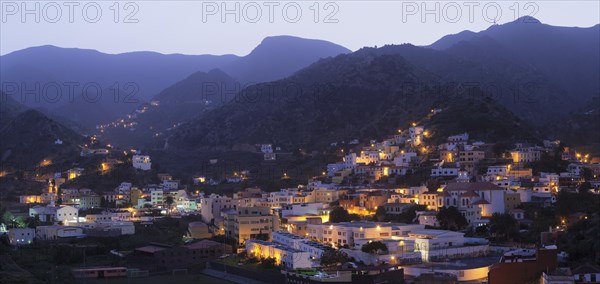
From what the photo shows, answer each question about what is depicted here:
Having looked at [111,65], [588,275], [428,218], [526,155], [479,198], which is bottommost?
[588,275]

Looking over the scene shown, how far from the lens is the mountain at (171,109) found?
267 feet

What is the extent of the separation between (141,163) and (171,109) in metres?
38.6

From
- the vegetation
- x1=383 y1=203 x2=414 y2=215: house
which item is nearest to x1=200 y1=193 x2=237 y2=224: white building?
the vegetation

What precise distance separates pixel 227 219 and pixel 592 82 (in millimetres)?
65070

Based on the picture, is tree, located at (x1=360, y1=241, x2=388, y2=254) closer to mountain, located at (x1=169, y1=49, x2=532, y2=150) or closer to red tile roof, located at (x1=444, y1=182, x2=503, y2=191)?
red tile roof, located at (x1=444, y1=182, x2=503, y2=191)

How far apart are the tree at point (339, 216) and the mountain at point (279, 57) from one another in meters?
93.4

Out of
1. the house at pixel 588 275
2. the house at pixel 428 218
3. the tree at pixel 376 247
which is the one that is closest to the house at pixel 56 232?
the tree at pixel 376 247

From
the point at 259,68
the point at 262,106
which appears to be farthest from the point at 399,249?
the point at 259,68

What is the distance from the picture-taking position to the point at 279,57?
145375 mm

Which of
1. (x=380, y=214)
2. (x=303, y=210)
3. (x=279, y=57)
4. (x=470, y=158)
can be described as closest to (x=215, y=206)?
(x=303, y=210)

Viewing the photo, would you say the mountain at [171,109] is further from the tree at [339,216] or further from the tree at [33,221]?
the tree at [339,216]

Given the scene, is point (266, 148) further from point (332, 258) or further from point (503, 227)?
point (332, 258)

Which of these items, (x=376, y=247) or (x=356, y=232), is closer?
(x=376, y=247)

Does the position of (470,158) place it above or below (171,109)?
below
